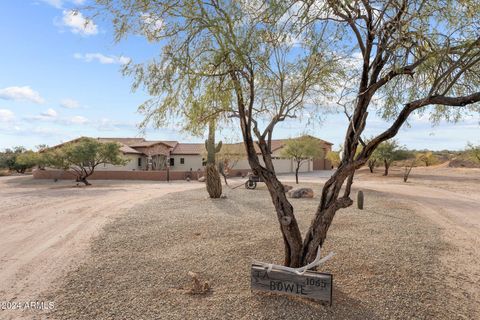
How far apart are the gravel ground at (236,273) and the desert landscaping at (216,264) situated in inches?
0.9

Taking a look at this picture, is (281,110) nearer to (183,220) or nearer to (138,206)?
(183,220)

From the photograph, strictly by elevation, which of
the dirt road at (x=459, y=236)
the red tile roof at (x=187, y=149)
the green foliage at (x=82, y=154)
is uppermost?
the red tile roof at (x=187, y=149)

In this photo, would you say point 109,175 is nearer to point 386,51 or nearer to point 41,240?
point 41,240

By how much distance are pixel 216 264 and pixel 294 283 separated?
2289 millimetres

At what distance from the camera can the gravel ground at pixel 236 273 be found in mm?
4984

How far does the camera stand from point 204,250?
26.1 ft

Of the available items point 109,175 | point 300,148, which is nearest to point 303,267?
point 300,148

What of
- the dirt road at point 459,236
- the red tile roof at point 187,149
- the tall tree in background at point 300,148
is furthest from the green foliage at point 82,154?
the dirt road at point 459,236

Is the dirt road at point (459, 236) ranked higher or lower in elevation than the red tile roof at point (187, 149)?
lower

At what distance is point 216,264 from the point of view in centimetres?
696

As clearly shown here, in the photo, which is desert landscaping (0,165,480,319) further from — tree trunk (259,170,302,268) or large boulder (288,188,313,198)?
large boulder (288,188,313,198)

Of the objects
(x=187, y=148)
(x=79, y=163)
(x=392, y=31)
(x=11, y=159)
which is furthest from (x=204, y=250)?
(x=11, y=159)

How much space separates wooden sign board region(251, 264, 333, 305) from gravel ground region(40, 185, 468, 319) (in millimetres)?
201

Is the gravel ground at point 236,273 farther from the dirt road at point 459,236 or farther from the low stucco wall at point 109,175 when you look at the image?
the low stucco wall at point 109,175
